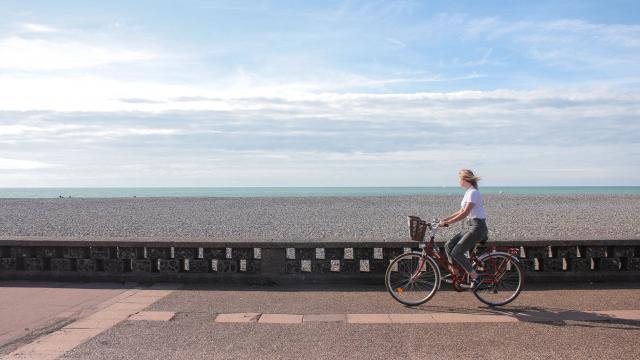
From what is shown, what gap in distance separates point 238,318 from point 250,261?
207 centimetres

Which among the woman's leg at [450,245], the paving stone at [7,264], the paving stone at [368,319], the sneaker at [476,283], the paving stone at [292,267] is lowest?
the paving stone at [368,319]

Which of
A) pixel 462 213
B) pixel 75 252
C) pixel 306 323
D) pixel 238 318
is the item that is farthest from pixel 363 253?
pixel 75 252

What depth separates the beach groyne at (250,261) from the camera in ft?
28.6

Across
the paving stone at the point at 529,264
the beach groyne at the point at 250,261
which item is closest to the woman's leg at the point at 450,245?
the beach groyne at the point at 250,261

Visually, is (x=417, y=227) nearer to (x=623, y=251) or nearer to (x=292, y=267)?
(x=292, y=267)

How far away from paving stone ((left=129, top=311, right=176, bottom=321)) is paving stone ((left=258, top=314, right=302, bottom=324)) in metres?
1.06

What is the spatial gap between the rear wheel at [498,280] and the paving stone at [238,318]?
2726 mm

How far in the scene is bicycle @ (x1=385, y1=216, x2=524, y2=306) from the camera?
7516 mm

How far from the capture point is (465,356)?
18.0 ft

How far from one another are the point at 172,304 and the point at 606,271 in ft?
19.8

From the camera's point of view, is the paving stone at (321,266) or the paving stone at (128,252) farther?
the paving stone at (128,252)

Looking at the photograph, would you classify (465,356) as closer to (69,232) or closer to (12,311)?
(12,311)

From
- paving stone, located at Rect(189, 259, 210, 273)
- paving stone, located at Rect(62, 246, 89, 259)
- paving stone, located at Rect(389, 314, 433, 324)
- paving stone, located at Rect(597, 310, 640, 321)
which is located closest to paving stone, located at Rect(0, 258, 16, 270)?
paving stone, located at Rect(62, 246, 89, 259)

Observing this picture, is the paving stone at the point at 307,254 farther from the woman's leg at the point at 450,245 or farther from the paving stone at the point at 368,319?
the woman's leg at the point at 450,245
